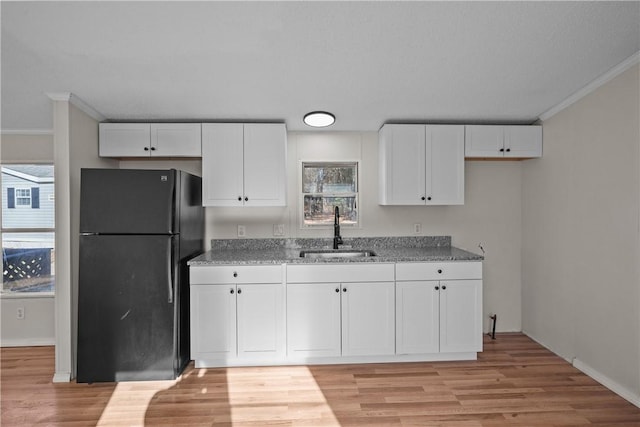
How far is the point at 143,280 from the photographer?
2.61 m

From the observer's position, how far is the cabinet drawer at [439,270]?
2906mm

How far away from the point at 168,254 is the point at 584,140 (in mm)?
3378

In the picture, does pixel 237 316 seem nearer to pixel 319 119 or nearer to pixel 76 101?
pixel 319 119

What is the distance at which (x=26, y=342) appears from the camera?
11.3ft

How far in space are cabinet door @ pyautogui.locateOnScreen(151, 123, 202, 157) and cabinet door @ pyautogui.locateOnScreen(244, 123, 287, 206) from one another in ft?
1.49

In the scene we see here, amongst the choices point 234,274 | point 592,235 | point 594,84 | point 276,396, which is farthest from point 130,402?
point 594,84

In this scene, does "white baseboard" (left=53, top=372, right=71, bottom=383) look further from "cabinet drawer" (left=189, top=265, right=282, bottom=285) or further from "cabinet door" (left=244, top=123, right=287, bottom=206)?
"cabinet door" (left=244, top=123, right=287, bottom=206)

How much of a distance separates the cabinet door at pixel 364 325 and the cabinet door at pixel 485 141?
1.65 metres

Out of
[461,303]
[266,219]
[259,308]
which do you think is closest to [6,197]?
[266,219]

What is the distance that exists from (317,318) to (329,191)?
1.34 m

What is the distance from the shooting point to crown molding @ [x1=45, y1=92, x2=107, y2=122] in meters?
2.57

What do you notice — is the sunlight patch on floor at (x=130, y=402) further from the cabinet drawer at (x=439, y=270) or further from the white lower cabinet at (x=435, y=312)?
the cabinet drawer at (x=439, y=270)

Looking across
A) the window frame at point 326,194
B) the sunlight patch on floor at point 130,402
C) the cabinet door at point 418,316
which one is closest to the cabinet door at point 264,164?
the window frame at point 326,194

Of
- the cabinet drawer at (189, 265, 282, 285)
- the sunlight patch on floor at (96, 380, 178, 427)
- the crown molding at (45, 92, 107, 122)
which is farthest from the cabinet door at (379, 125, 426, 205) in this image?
the crown molding at (45, 92, 107, 122)
